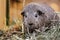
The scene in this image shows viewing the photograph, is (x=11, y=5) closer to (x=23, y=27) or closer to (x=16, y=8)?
(x=16, y=8)

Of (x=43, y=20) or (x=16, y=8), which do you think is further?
(x=16, y=8)

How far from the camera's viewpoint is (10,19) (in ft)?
13.7

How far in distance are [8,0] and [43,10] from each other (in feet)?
3.36

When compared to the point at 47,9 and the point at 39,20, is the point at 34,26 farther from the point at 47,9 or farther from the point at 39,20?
the point at 47,9

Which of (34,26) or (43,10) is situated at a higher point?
(43,10)

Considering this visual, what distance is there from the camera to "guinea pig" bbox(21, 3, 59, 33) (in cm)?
316

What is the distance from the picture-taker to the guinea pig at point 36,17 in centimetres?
316

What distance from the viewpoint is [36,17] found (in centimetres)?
328

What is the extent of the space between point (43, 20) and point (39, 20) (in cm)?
7

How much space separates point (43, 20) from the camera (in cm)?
333

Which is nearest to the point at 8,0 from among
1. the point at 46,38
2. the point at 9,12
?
the point at 9,12

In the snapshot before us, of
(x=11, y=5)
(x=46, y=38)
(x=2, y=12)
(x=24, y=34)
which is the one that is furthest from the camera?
(x=11, y=5)

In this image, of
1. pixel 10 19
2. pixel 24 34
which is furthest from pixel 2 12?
pixel 24 34

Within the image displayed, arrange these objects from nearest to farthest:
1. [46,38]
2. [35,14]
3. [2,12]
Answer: [46,38]
[35,14]
[2,12]
